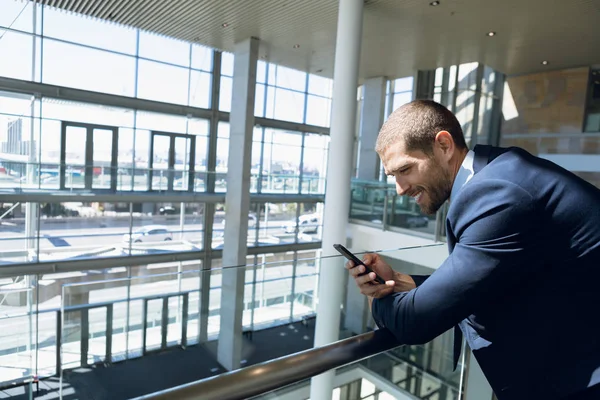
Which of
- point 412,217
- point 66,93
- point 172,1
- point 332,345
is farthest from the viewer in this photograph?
point 66,93

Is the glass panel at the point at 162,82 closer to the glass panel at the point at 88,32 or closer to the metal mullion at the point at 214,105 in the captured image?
the glass panel at the point at 88,32

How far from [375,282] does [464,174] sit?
0.37 metres

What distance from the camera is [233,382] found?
2.83 ft

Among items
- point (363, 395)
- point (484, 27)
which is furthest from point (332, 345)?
point (484, 27)

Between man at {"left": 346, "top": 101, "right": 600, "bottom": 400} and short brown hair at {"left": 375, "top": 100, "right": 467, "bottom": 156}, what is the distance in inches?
4.8

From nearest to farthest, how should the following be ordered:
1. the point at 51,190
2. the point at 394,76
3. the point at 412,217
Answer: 1. the point at 412,217
2. the point at 51,190
3. the point at 394,76

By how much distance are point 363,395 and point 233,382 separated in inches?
94.7

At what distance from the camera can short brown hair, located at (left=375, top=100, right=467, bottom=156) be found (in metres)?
1.03

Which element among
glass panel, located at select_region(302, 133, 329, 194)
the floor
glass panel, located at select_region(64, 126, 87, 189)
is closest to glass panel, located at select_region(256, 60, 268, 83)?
glass panel, located at select_region(302, 133, 329, 194)

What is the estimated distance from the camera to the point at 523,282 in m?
0.88

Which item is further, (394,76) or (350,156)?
(394,76)

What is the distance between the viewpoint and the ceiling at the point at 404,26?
7895 millimetres

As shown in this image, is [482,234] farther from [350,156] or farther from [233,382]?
[350,156]

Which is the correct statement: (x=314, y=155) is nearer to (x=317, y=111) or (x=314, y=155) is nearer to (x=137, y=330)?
(x=317, y=111)
